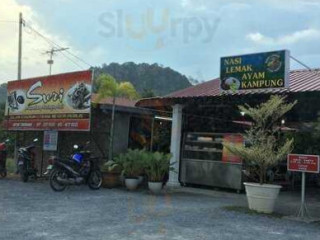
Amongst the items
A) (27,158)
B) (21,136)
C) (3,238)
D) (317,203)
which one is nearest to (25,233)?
(3,238)

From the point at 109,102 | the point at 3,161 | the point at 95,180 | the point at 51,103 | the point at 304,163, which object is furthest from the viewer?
the point at 109,102

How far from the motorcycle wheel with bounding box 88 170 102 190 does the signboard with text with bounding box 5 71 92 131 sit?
1.65 meters

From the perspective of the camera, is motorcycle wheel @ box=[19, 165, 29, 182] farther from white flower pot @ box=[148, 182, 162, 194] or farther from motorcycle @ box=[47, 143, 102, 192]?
white flower pot @ box=[148, 182, 162, 194]

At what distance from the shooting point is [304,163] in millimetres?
10789

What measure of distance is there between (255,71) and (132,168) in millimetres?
4443

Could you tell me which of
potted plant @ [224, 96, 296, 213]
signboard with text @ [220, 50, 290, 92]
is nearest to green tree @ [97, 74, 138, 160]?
signboard with text @ [220, 50, 290, 92]

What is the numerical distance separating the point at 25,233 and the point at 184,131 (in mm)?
9248

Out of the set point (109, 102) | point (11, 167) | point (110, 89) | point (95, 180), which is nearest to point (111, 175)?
point (95, 180)

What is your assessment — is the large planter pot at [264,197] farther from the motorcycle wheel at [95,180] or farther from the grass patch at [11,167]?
the grass patch at [11,167]

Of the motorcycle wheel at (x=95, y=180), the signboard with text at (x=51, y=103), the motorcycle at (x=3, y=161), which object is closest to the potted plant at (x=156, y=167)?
the motorcycle wheel at (x=95, y=180)

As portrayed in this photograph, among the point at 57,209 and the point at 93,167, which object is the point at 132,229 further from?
the point at 93,167

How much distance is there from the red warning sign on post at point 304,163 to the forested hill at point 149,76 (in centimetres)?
2508

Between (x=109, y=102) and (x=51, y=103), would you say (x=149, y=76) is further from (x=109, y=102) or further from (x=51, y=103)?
(x=51, y=103)

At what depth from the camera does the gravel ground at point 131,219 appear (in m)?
8.23
